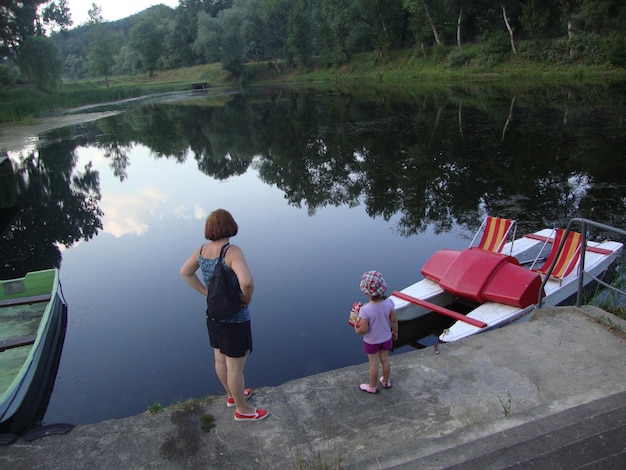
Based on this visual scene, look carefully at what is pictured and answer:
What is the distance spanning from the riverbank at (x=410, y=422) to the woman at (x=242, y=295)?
337 mm

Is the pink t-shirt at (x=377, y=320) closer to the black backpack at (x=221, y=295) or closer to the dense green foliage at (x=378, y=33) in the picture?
the black backpack at (x=221, y=295)

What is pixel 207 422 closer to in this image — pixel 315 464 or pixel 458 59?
pixel 315 464

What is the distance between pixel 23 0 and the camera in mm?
42969

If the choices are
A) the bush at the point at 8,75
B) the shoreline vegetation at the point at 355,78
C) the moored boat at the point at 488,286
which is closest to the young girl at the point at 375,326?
the moored boat at the point at 488,286

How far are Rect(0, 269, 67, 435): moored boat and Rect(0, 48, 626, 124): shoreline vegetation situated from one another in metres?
33.6

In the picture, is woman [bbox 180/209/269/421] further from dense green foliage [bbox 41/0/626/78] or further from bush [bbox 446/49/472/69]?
bush [bbox 446/49/472/69]

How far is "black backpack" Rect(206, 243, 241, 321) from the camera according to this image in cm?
362

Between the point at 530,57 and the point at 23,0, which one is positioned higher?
the point at 23,0

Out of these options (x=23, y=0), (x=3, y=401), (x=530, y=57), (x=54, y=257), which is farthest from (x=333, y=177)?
(x=23, y=0)

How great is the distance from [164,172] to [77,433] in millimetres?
17054

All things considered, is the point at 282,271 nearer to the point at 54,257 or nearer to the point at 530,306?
the point at 530,306

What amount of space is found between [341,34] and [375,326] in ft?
198

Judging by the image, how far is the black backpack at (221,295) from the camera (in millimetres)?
3619

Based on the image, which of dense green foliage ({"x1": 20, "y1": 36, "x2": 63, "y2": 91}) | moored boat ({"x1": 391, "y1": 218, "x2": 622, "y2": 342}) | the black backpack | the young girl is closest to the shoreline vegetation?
dense green foliage ({"x1": 20, "y1": 36, "x2": 63, "y2": 91})
